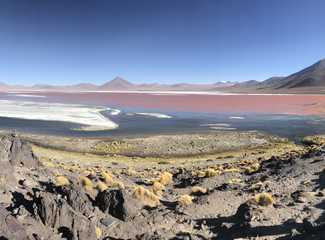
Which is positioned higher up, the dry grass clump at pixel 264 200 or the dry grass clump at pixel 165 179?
the dry grass clump at pixel 264 200

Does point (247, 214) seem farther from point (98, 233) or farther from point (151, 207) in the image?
point (98, 233)

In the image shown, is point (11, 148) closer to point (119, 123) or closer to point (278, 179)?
point (278, 179)

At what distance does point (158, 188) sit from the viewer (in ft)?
66.2

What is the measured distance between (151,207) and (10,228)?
705 centimetres

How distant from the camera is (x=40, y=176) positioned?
17.8 m

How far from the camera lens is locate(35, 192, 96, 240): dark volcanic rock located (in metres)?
11.9

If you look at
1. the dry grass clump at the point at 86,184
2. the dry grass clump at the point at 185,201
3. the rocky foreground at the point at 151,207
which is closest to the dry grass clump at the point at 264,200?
the rocky foreground at the point at 151,207

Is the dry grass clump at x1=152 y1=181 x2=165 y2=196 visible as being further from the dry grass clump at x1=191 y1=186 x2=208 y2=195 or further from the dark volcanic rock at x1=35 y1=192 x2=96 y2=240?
the dark volcanic rock at x1=35 y1=192 x2=96 y2=240

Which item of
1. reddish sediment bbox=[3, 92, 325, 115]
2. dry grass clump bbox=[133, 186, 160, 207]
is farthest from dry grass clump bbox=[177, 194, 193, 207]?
reddish sediment bbox=[3, 92, 325, 115]

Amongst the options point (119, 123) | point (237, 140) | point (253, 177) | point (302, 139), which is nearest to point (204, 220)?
point (253, 177)

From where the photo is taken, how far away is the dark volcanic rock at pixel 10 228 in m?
10.3

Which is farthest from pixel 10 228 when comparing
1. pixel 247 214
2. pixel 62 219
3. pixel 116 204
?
pixel 247 214

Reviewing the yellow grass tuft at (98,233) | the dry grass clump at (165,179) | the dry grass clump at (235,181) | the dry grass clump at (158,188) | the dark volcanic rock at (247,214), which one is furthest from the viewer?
the dry grass clump at (165,179)

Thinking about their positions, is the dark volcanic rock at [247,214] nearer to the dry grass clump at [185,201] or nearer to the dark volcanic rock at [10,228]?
the dry grass clump at [185,201]
